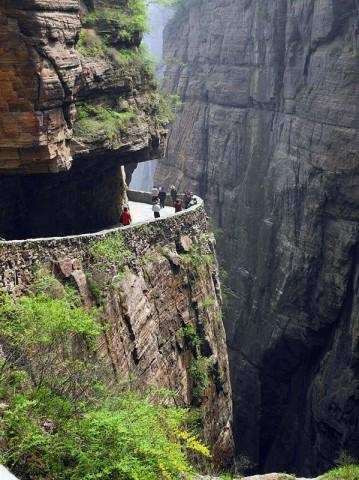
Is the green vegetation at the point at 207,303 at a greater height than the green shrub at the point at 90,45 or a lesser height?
lesser

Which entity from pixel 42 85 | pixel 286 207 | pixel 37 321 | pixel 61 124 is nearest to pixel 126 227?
pixel 61 124

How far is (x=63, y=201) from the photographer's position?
75.8 feet

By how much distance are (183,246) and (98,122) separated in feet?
19.2

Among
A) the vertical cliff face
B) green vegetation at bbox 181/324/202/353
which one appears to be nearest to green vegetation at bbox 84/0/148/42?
green vegetation at bbox 181/324/202/353

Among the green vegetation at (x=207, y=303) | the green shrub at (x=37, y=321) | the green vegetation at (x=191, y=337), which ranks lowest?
the green vegetation at (x=191, y=337)

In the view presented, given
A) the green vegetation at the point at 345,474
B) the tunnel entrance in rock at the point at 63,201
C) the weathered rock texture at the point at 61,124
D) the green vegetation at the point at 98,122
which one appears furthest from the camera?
the tunnel entrance in rock at the point at 63,201

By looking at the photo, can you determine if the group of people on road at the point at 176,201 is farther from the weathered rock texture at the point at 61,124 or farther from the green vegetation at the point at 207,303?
the green vegetation at the point at 207,303

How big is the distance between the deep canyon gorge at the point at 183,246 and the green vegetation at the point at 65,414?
45 mm

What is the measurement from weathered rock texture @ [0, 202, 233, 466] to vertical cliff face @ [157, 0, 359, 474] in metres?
11.6

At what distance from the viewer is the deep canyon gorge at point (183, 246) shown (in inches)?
490

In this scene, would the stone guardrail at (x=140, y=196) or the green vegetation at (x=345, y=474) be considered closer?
the green vegetation at (x=345, y=474)

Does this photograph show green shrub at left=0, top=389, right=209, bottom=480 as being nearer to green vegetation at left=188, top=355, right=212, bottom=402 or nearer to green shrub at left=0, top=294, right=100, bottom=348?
green shrub at left=0, top=294, right=100, bottom=348

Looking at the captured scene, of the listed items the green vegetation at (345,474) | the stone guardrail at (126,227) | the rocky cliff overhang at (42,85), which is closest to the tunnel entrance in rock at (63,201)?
the stone guardrail at (126,227)

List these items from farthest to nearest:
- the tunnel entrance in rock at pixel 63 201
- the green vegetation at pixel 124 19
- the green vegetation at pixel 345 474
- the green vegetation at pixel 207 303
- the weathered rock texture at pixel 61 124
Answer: the green vegetation at pixel 207 303
the green vegetation at pixel 124 19
the tunnel entrance in rock at pixel 63 201
the weathered rock texture at pixel 61 124
the green vegetation at pixel 345 474
